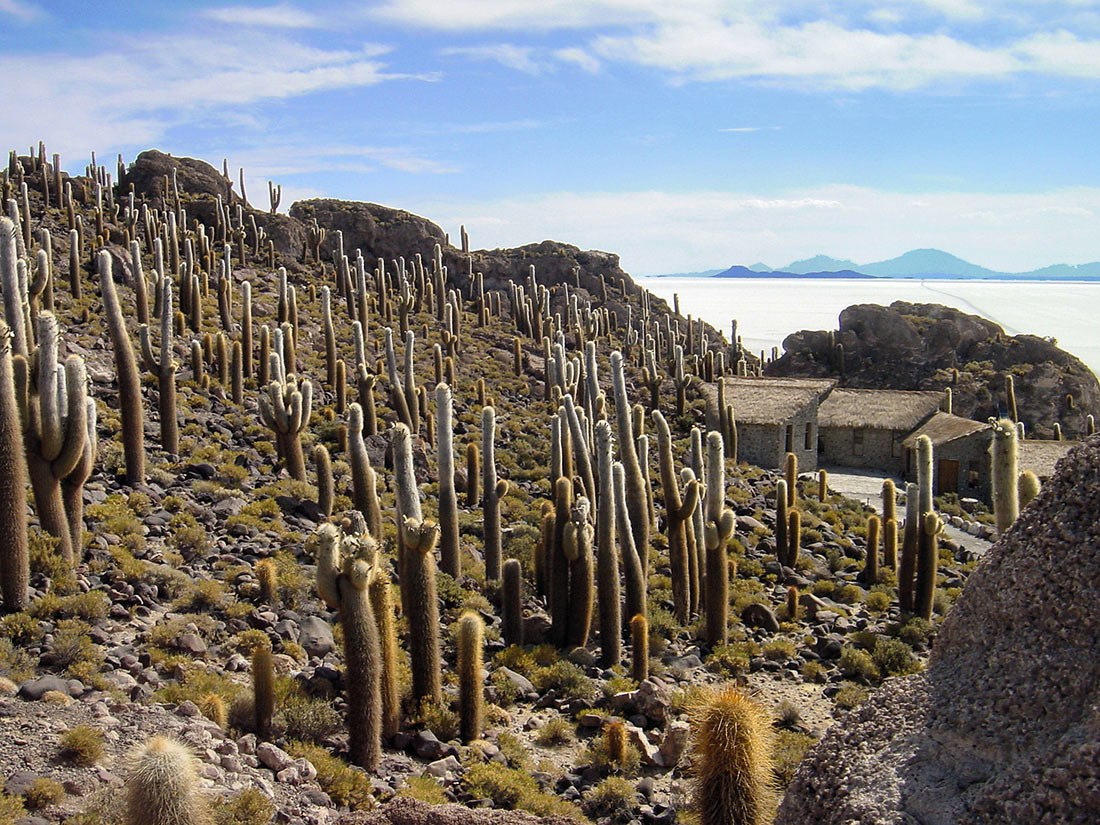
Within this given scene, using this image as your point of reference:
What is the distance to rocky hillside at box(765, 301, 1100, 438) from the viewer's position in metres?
49.1

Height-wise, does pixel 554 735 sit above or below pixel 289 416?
below

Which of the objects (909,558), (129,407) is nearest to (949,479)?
(909,558)

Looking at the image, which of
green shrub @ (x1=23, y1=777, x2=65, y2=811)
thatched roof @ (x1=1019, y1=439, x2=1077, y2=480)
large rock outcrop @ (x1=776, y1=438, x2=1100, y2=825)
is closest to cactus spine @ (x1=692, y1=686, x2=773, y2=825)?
large rock outcrop @ (x1=776, y1=438, x2=1100, y2=825)

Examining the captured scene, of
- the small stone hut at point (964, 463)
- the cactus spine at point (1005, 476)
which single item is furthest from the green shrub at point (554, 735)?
the small stone hut at point (964, 463)

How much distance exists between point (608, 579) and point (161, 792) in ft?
27.3

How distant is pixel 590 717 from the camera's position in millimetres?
11328

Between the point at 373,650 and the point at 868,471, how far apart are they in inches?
1273

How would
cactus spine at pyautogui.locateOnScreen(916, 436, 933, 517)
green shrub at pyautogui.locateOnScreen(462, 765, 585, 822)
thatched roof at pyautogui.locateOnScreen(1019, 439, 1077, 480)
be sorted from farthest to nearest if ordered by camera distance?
thatched roof at pyautogui.locateOnScreen(1019, 439, 1077, 480)
cactus spine at pyautogui.locateOnScreen(916, 436, 933, 517)
green shrub at pyautogui.locateOnScreen(462, 765, 585, 822)

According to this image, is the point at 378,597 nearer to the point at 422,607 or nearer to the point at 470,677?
the point at 422,607

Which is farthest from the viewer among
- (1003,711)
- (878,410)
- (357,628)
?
(878,410)

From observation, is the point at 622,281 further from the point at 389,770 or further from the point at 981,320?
the point at 389,770

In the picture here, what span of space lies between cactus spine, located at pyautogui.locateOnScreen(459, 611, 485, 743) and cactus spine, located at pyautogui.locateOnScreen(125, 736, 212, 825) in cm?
409

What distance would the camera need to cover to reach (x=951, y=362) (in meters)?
55.1

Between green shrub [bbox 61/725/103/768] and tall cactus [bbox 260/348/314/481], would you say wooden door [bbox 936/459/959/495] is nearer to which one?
tall cactus [bbox 260/348/314/481]
